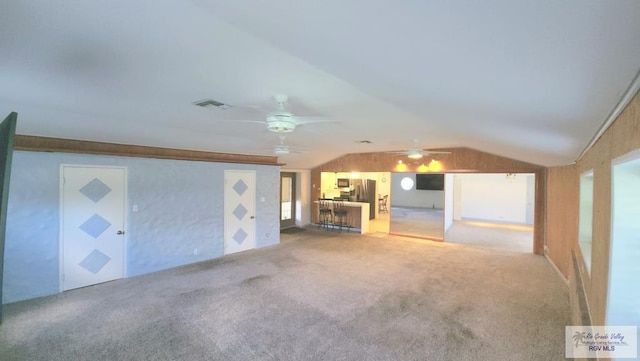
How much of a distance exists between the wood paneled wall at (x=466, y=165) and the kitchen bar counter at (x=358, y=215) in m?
1.28

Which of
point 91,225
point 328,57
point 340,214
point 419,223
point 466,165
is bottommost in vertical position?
point 419,223

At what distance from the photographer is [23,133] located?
389cm

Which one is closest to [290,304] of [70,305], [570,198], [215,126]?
[215,126]

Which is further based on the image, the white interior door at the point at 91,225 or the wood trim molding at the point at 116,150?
the white interior door at the point at 91,225

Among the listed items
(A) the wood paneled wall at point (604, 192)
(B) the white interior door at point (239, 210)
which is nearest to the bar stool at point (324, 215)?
(B) the white interior door at point (239, 210)

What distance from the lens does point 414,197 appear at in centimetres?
1564

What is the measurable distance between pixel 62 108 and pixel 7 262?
9.19ft

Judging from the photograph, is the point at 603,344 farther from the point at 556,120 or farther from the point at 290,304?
the point at 290,304

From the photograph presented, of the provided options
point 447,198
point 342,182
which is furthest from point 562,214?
point 342,182

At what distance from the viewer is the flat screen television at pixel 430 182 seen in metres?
14.4

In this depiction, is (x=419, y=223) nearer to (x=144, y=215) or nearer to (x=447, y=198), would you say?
(x=447, y=198)

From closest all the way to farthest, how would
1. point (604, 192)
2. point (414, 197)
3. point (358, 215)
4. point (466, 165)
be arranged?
point (604, 192) → point (466, 165) → point (358, 215) → point (414, 197)

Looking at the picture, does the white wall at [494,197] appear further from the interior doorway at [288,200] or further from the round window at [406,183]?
the interior doorway at [288,200]

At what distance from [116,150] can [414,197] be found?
555 inches
